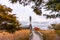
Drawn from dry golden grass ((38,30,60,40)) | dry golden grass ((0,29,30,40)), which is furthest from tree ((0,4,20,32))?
dry golden grass ((38,30,60,40))

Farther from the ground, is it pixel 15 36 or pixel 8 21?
pixel 8 21

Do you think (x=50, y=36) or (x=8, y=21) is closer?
(x=50, y=36)

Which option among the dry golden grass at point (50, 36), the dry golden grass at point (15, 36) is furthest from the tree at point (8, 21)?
the dry golden grass at point (50, 36)

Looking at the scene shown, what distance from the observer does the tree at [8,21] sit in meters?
10.7

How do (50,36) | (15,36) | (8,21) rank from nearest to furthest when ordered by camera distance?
1. (15,36)
2. (50,36)
3. (8,21)

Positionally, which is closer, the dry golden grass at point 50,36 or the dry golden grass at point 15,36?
the dry golden grass at point 15,36

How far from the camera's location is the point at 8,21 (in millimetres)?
10859

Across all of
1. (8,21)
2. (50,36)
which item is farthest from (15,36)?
(8,21)

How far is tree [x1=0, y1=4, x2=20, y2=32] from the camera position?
10.7 meters

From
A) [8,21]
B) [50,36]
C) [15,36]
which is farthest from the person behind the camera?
[8,21]

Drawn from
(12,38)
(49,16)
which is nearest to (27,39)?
(12,38)

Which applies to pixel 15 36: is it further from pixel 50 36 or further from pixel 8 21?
pixel 8 21

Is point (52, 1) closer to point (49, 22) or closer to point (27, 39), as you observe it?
point (27, 39)

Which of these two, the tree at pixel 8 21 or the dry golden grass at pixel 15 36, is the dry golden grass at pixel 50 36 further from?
the tree at pixel 8 21
